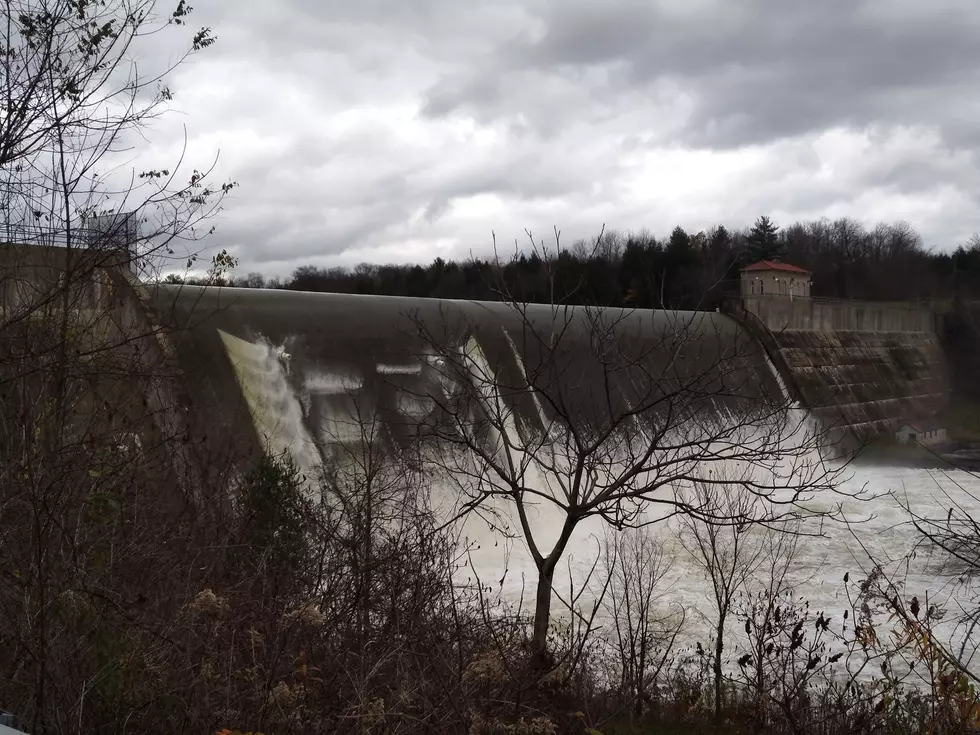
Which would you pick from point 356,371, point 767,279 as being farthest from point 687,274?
point 356,371

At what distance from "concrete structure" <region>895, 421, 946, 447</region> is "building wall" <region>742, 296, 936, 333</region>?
3780mm

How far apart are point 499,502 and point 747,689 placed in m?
6.62

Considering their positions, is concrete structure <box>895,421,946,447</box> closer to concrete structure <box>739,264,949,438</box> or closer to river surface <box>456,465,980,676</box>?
concrete structure <box>739,264,949,438</box>

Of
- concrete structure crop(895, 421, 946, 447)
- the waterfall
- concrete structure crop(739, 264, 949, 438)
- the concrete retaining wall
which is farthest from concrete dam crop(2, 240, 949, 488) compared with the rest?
concrete structure crop(895, 421, 946, 447)

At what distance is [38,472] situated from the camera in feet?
18.9

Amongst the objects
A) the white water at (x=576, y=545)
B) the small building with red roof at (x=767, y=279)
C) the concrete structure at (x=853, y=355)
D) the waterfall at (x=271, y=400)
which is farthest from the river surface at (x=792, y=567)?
the small building with red roof at (x=767, y=279)

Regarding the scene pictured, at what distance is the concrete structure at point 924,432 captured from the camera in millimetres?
24002

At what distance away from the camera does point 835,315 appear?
91.7 ft

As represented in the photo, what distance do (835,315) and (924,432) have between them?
15.1 ft

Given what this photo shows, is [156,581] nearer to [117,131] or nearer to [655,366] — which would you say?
[117,131]

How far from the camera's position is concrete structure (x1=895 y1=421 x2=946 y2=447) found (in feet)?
78.7

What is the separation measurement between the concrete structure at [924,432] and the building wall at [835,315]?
3.78 metres

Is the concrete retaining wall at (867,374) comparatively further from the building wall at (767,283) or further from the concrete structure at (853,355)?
the building wall at (767,283)

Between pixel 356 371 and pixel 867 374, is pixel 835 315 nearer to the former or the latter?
pixel 867 374
